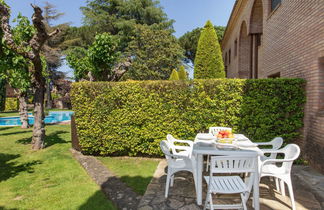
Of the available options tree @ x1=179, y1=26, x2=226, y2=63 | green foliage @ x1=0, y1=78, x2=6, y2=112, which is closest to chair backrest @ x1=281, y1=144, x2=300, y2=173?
green foliage @ x1=0, y1=78, x2=6, y2=112

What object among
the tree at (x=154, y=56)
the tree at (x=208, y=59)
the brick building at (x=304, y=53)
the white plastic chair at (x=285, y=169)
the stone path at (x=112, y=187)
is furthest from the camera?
the tree at (x=154, y=56)

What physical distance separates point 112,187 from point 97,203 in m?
0.51

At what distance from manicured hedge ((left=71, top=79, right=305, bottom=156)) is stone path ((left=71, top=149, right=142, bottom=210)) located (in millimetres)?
1074

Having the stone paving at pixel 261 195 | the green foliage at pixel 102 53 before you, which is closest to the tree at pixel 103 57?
the green foliage at pixel 102 53

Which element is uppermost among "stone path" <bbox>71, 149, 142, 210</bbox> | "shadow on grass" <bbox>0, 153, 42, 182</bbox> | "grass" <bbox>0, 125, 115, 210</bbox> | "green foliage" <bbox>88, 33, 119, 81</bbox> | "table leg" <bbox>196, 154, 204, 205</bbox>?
"green foliage" <bbox>88, 33, 119, 81</bbox>

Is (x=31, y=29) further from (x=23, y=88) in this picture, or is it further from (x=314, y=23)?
(x=314, y=23)

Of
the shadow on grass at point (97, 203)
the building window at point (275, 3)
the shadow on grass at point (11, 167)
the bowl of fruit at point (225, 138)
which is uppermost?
the building window at point (275, 3)

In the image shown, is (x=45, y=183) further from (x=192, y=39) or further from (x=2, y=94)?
(x=192, y=39)

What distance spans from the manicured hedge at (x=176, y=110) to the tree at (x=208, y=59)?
14.3ft

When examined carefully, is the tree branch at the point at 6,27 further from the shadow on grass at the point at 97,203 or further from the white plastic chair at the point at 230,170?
the white plastic chair at the point at 230,170

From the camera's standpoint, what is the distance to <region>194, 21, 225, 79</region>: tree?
9.74 meters

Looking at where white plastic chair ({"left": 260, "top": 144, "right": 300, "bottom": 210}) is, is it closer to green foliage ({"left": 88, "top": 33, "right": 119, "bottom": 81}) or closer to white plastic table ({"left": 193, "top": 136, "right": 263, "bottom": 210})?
white plastic table ({"left": 193, "top": 136, "right": 263, "bottom": 210})

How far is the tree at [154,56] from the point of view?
22.2 m

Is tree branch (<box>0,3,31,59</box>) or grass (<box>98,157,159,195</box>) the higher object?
tree branch (<box>0,3,31,59</box>)
